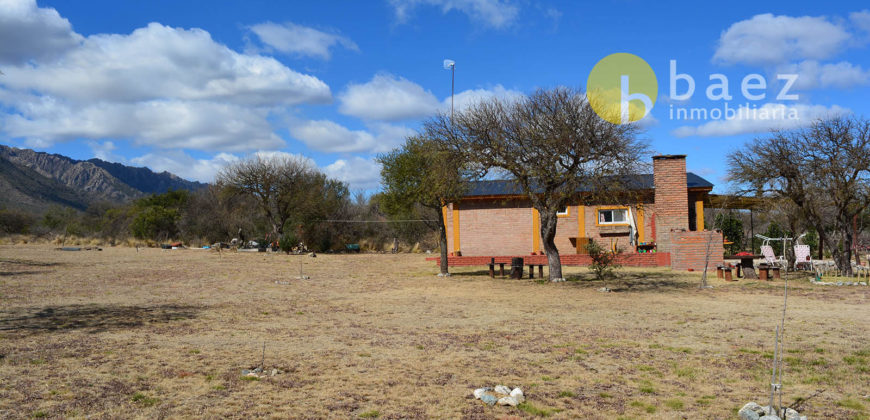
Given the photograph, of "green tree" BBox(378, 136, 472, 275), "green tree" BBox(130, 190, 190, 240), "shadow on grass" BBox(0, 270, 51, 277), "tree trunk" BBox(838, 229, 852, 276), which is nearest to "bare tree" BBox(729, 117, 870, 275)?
"tree trunk" BBox(838, 229, 852, 276)

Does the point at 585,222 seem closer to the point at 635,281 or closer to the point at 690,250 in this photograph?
the point at 690,250

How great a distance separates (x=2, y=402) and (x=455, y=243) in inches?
849

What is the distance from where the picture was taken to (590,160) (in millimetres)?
15258

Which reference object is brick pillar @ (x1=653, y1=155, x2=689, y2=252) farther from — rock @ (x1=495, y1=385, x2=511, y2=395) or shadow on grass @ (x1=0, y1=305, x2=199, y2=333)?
rock @ (x1=495, y1=385, x2=511, y2=395)

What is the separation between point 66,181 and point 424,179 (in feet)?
A: 401

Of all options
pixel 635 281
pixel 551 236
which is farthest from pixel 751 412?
pixel 635 281

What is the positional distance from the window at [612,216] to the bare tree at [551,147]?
8.82 m

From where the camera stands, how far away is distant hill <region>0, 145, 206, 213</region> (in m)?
70.6

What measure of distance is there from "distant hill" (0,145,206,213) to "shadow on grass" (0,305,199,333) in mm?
46274

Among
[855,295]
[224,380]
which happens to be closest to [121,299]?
[224,380]

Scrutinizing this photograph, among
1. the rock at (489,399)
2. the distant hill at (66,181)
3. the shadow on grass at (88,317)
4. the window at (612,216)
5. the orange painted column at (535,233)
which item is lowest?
the rock at (489,399)

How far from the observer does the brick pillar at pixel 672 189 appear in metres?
21.8

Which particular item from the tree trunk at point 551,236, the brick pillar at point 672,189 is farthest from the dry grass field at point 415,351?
the brick pillar at point 672,189

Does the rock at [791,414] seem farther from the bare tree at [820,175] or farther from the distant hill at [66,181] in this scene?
the distant hill at [66,181]
